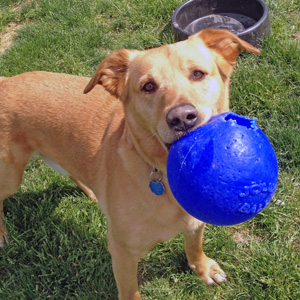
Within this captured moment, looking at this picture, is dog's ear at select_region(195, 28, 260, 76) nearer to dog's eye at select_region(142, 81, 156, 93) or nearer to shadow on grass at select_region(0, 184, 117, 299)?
dog's eye at select_region(142, 81, 156, 93)

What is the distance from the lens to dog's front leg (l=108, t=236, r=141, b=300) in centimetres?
280

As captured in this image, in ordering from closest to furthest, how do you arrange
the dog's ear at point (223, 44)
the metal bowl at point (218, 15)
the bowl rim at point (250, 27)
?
the dog's ear at point (223, 44) → the bowl rim at point (250, 27) → the metal bowl at point (218, 15)

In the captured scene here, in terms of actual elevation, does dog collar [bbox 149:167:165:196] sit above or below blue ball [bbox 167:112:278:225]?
below

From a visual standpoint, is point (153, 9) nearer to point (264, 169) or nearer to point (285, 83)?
point (285, 83)

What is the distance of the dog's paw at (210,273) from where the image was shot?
3232 millimetres

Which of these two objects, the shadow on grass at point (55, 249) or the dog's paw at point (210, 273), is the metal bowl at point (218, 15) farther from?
the dog's paw at point (210, 273)

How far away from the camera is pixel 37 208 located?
3994mm

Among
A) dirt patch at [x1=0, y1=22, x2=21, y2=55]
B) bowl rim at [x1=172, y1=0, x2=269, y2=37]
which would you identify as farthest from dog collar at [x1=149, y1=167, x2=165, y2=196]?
dirt patch at [x1=0, y1=22, x2=21, y2=55]

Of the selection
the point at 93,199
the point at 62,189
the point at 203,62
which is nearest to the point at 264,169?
the point at 203,62

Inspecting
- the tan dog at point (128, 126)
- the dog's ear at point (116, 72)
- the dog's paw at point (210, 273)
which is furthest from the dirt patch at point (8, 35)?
the dog's paw at point (210, 273)

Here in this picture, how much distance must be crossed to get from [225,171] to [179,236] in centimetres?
180

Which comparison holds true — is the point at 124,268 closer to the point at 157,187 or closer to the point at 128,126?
the point at 157,187

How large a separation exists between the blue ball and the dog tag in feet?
1.62

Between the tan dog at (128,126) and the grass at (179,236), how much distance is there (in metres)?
0.24
